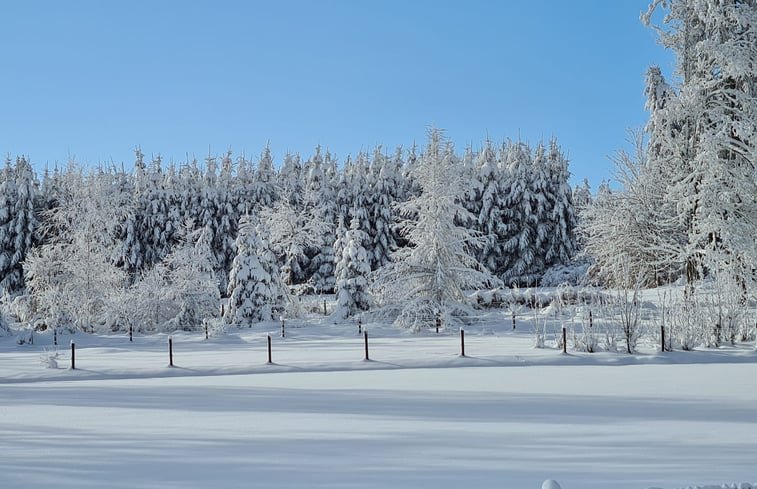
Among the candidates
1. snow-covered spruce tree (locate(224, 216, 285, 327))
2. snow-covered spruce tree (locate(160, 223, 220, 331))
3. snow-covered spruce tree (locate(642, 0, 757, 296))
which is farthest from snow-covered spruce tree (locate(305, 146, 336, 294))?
snow-covered spruce tree (locate(642, 0, 757, 296))

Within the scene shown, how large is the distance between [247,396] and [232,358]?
7.35m

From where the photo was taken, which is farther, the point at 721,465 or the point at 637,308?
the point at 637,308

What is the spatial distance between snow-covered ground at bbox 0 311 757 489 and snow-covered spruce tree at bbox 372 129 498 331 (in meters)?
9.20

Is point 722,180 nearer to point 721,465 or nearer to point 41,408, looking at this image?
point 721,465

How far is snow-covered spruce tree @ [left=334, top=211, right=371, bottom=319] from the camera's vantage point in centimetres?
3011

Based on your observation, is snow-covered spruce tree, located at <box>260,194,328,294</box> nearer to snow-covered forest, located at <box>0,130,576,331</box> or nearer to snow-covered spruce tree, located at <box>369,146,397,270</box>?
snow-covered forest, located at <box>0,130,576,331</box>

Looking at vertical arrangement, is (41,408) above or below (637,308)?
below

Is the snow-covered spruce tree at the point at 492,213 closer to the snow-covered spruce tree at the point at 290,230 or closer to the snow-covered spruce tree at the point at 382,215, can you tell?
the snow-covered spruce tree at the point at 382,215

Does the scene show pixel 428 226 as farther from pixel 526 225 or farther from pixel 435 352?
pixel 526 225

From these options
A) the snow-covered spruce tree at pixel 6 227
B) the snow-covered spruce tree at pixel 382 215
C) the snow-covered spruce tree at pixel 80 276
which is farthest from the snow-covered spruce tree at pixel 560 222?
the snow-covered spruce tree at pixel 6 227

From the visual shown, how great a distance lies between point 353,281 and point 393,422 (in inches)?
843

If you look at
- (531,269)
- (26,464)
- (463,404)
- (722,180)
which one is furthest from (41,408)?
(531,269)

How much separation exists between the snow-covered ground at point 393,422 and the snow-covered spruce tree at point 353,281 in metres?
12.8

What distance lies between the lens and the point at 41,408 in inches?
427
